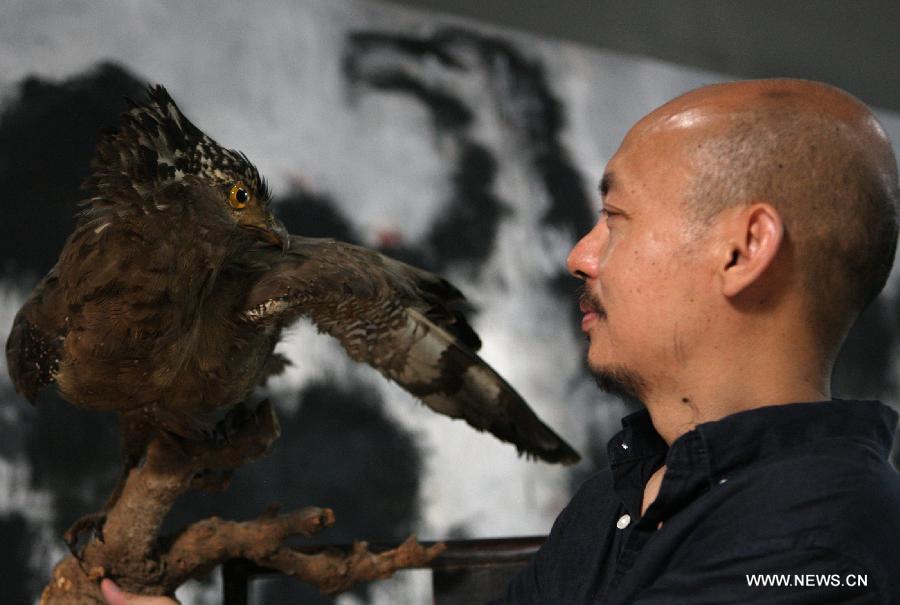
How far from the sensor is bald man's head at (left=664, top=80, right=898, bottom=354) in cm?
81

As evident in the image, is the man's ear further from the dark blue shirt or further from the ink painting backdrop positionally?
the ink painting backdrop

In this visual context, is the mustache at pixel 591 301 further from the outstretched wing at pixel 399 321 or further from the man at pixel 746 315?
the outstretched wing at pixel 399 321

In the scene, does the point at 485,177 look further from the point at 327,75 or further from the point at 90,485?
the point at 90,485

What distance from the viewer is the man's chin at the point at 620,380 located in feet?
3.05

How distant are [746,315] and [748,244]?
72 mm

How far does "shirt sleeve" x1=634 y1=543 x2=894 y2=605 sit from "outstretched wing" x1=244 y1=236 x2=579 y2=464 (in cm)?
78

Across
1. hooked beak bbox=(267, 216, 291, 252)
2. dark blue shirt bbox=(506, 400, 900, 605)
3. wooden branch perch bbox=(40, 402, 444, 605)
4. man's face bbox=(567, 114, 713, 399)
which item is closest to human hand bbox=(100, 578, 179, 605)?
wooden branch perch bbox=(40, 402, 444, 605)

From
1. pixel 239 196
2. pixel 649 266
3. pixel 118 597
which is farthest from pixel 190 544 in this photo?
pixel 649 266

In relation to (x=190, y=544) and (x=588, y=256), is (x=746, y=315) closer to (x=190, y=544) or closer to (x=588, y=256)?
(x=588, y=256)

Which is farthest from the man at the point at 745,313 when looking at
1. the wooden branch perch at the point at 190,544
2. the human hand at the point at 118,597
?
the human hand at the point at 118,597

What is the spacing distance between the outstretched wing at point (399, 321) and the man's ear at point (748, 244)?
70 centimetres

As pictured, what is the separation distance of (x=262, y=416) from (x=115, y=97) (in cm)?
100

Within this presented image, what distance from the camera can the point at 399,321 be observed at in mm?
1550

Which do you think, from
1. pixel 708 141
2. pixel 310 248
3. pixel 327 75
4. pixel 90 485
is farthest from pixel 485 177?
pixel 708 141
